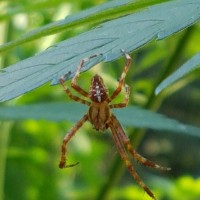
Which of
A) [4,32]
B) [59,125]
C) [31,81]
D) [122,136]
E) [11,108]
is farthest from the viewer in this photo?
[59,125]

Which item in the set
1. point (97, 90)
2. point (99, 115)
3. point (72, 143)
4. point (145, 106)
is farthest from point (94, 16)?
point (72, 143)

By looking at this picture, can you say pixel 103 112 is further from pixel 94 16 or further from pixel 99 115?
pixel 94 16

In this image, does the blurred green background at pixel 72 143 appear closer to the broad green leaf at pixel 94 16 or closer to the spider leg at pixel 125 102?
the spider leg at pixel 125 102

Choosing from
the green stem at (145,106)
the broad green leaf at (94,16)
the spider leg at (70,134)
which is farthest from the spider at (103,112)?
the broad green leaf at (94,16)

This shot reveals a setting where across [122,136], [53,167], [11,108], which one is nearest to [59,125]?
[53,167]

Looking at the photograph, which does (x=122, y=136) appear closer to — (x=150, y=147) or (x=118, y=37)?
(x=118, y=37)

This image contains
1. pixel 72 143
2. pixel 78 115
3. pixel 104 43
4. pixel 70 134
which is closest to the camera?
pixel 104 43
